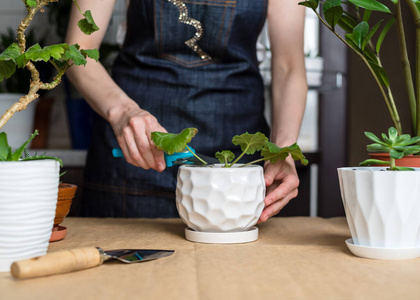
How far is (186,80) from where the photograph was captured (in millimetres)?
1259

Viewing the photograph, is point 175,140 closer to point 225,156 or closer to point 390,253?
point 225,156

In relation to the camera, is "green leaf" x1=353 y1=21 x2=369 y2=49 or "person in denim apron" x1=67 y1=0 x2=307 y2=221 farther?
"person in denim apron" x1=67 y1=0 x2=307 y2=221

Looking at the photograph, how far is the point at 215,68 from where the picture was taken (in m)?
1.28

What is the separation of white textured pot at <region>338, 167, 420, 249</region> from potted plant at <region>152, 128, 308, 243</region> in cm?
13

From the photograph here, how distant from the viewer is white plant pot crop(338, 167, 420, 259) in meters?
0.60

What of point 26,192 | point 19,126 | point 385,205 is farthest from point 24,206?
point 19,126

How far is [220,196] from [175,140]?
4.0 inches

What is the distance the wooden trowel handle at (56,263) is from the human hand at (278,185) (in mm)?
337

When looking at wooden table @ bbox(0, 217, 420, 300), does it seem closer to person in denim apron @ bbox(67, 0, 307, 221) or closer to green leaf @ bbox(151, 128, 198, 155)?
green leaf @ bbox(151, 128, 198, 155)

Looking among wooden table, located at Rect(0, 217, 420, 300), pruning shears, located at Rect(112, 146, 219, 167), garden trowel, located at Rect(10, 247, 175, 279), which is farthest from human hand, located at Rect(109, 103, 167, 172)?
garden trowel, located at Rect(10, 247, 175, 279)

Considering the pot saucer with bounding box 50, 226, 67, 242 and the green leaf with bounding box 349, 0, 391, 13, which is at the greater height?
the green leaf with bounding box 349, 0, 391, 13

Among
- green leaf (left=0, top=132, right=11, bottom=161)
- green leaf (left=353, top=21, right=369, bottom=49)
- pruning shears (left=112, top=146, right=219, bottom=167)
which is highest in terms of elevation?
green leaf (left=353, top=21, right=369, bottom=49)

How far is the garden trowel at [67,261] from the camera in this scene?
509 mm

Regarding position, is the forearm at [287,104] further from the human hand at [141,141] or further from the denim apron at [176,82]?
the human hand at [141,141]
